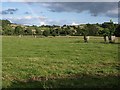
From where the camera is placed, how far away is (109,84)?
9.59m

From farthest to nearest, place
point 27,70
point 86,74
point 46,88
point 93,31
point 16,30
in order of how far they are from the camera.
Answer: point 16,30 → point 93,31 → point 27,70 → point 86,74 → point 46,88

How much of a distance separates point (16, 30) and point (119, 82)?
145659 millimetres

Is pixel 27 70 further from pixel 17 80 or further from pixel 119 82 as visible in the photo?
pixel 119 82

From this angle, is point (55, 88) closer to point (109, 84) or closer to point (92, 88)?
point (92, 88)

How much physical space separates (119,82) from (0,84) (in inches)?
163

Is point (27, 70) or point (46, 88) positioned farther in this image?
point (27, 70)

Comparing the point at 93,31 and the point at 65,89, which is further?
the point at 93,31

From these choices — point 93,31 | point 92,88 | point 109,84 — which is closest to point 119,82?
point 109,84

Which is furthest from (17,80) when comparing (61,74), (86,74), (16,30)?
(16,30)

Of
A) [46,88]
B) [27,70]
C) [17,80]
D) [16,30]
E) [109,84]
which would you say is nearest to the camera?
[46,88]

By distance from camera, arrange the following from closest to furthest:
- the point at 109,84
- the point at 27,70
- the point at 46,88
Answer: the point at 46,88, the point at 109,84, the point at 27,70

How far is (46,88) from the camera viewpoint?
8.88 meters

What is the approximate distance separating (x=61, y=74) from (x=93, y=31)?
12317cm

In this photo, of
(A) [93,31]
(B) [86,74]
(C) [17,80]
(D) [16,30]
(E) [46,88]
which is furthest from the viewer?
(D) [16,30]
